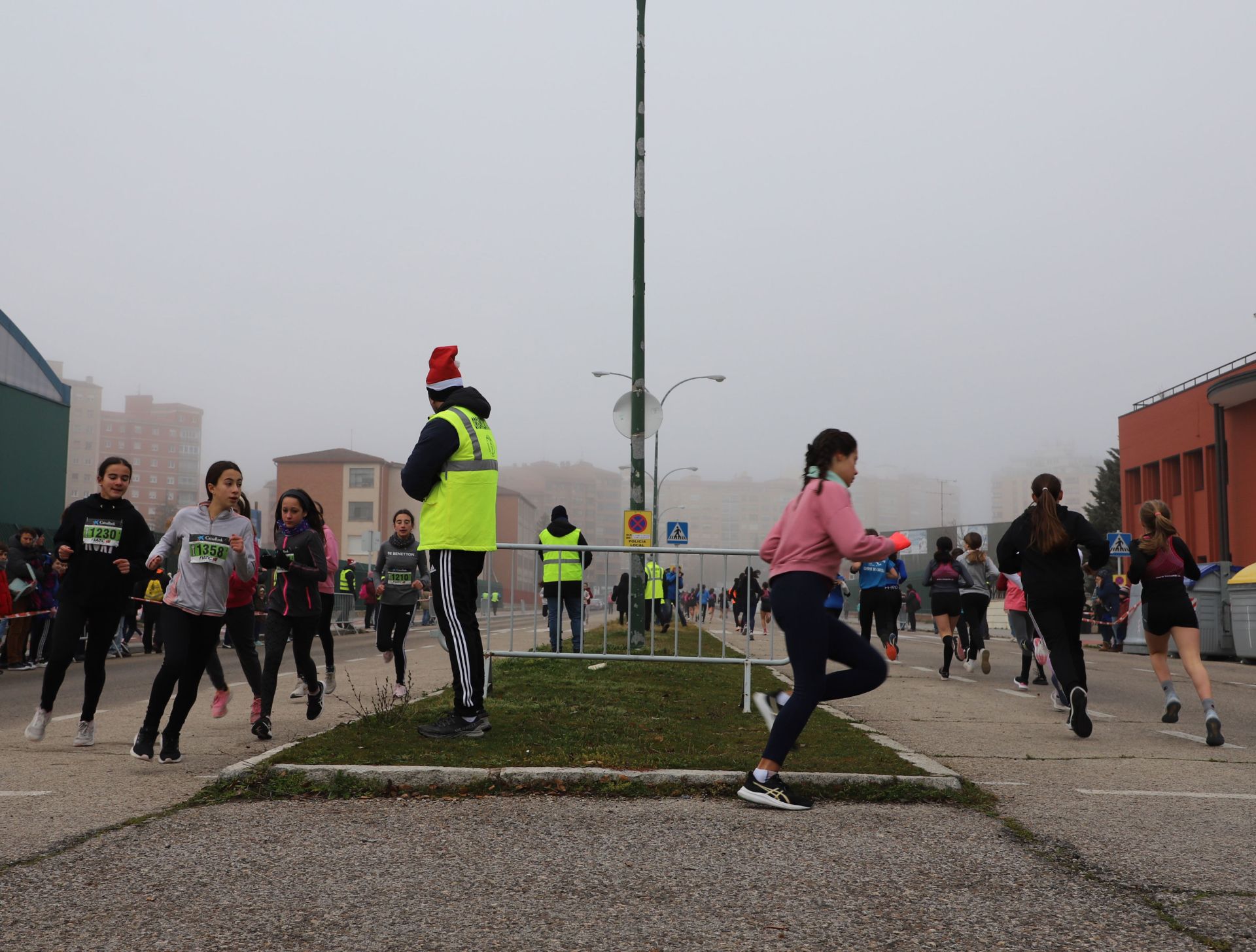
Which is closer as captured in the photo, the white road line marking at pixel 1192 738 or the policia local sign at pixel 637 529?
the white road line marking at pixel 1192 738

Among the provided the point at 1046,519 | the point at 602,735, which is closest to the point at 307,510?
the point at 602,735

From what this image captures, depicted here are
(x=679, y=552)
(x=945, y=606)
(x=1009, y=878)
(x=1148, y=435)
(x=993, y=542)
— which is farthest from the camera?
(x=993, y=542)

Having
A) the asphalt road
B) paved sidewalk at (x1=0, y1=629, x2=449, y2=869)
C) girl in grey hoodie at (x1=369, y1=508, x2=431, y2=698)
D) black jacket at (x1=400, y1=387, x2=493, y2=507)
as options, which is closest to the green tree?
paved sidewalk at (x1=0, y1=629, x2=449, y2=869)

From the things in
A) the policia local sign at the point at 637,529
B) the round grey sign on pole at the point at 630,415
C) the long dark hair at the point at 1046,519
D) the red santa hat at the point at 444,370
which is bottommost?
the long dark hair at the point at 1046,519

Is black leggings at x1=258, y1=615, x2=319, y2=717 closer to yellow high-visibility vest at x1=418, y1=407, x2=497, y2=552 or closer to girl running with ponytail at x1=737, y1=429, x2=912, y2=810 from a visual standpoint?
yellow high-visibility vest at x1=418, y1=407, x2=497, y2=552

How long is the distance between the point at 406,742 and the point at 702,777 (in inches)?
72.7

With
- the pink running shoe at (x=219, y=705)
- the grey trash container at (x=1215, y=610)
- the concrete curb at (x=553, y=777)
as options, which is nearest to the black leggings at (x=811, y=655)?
the concrete curb at (x=553, y=777)

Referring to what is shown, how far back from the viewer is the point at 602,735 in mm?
6727

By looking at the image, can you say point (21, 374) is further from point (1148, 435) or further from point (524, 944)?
point (1148, 435)

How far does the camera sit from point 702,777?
534 cm

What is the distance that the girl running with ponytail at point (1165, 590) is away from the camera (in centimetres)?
833

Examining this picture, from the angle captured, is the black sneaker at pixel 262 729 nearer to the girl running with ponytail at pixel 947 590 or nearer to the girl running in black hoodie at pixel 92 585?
the girl running in black hoodie at pixel 92 585

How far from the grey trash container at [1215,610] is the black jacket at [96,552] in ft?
62.8

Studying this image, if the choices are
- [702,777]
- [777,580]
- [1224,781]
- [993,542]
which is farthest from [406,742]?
[993,542]
